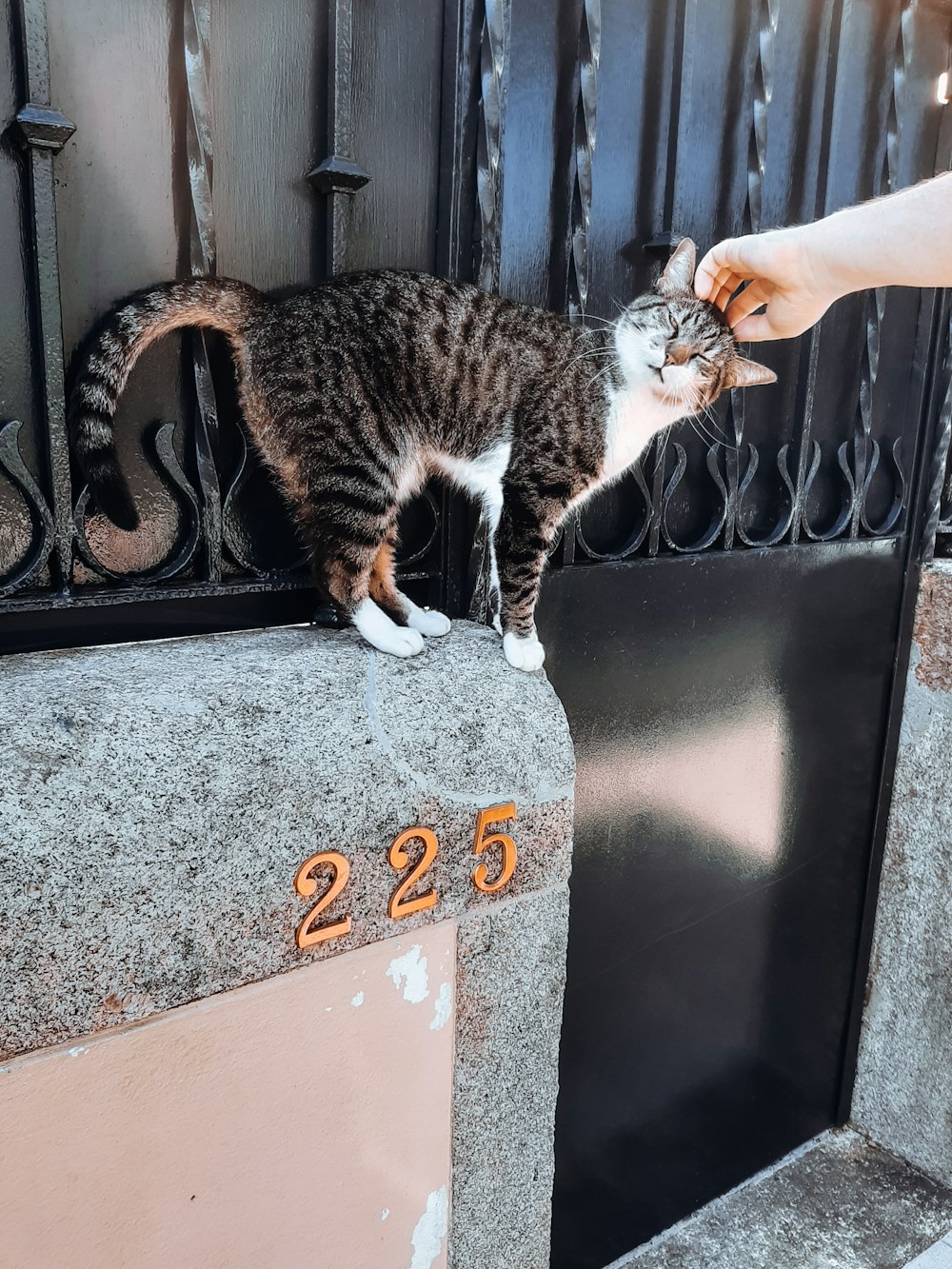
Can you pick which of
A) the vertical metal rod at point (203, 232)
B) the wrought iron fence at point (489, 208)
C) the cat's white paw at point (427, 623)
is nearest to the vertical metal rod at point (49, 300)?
the wrought iron fence at point (489, 208)

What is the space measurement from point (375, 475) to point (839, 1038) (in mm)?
2735

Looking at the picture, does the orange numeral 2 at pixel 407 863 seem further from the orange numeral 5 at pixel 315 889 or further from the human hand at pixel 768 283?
the human hand at pixel 768 283

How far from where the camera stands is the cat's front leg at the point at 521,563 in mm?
Result: 1770

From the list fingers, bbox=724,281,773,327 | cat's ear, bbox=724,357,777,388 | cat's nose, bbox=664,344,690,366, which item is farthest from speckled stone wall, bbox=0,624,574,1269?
fingers, bbox=724,281,773,327

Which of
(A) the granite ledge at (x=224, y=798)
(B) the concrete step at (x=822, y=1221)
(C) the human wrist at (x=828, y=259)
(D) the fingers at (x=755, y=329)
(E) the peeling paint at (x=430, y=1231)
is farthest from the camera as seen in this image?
(B) the concrete step at (x=822, y=1221)

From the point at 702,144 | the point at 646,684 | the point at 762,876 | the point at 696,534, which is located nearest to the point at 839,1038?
the point at 762,876

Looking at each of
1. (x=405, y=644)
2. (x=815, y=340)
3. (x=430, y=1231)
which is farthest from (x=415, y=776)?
(x=815, y=340)

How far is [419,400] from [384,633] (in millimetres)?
484

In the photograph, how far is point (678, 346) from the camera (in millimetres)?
1818

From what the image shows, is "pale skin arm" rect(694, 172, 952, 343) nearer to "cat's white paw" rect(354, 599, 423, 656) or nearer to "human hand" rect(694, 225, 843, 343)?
"human hand" rect(694, 225, 843, 343)

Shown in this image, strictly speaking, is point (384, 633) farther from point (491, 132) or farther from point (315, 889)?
point (491, 132)

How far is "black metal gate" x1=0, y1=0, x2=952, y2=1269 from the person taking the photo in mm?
1428

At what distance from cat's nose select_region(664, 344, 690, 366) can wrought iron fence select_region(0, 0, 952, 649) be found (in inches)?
9.7

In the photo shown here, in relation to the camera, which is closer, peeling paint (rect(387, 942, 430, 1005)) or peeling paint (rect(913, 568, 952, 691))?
peeling paint (rect(387, 942, 430, 1005))
